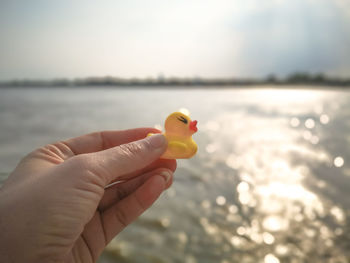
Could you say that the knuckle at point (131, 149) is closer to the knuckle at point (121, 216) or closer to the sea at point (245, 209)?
the knuckle at point (121, 216)

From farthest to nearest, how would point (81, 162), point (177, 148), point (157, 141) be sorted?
point (177, 148), point (157, 141), point (81, 162)

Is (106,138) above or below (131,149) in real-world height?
below

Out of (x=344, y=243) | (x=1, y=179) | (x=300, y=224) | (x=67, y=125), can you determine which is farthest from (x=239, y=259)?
(x=67, y=125)

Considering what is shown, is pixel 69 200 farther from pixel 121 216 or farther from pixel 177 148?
pixel 177 148

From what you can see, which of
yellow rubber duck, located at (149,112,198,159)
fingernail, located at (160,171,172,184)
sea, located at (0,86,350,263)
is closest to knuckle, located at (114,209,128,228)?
fingernail, located at (160,171,172,184)

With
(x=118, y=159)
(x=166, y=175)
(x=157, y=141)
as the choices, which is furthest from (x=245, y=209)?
(x=118, y=159)

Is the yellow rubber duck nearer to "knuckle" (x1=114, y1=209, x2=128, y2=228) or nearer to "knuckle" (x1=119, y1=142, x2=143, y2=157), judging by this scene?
"knuckle" (x1=119, y1=142, x2=143, y2=157)
